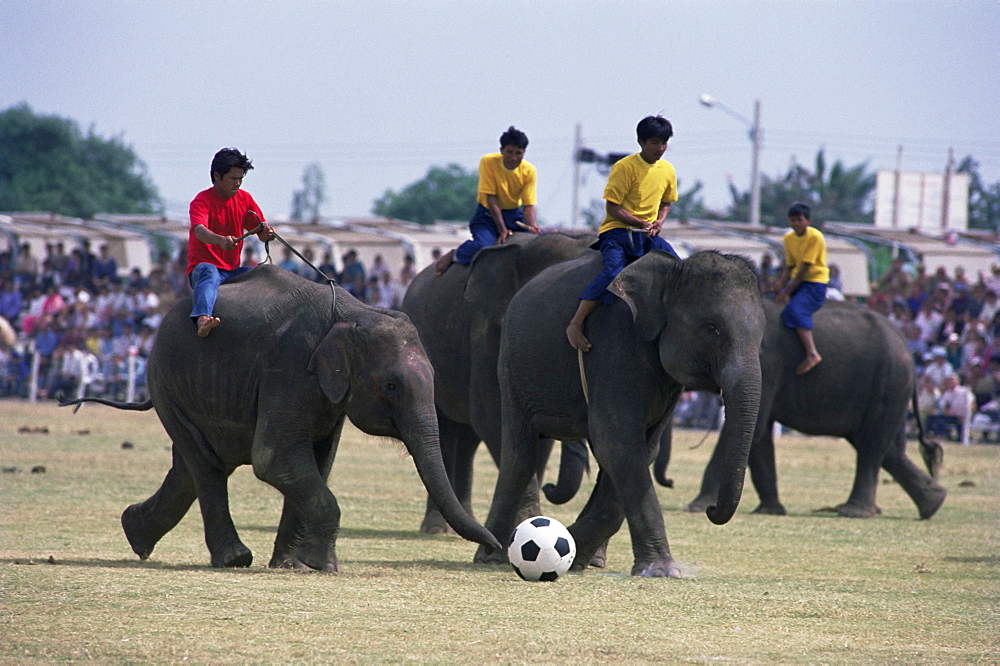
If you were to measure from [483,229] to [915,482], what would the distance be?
587 cm

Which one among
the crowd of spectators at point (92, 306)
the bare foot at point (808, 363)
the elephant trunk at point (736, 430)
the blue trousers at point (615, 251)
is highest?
the blue trousers at point (615, 251)

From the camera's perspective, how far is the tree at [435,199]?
309 ft

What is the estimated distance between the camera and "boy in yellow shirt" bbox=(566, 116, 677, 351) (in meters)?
10.1

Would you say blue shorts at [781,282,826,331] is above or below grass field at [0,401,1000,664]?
above

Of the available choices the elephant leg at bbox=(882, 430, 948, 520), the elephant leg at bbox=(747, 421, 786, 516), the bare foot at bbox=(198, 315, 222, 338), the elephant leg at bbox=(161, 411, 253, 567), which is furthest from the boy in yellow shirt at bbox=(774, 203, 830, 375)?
the bare foot at bbox=(198, 315, 222, 338)

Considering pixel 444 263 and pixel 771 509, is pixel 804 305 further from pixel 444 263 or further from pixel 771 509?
pixel 444 263

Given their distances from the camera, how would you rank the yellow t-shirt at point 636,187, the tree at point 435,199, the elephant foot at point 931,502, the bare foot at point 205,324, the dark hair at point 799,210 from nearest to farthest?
1. the bare foot at point 205,324
2. the yellow t-shirt at point 636,187
3. the elephant foot at point 931,502
4. the dark hair at point 799,210
5. the tree at point 435,199

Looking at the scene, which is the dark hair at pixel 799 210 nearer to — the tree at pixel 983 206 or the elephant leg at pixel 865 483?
the elephant leg at pixel 865 483

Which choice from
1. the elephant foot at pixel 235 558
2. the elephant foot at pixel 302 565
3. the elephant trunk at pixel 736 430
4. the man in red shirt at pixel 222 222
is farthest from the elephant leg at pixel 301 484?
the elephant trunk at pixel 736 430

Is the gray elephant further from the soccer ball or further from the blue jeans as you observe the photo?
the blue jeans

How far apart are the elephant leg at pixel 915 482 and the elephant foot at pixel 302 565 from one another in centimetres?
806

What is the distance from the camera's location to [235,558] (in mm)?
9234

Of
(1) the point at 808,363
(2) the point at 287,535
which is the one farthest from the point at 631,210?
(1) the point at 808,363

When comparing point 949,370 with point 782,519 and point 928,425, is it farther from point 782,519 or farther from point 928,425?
point 782,519
